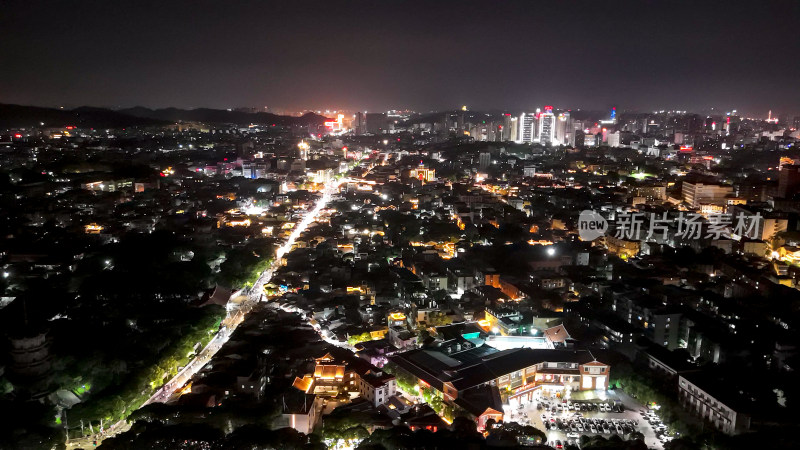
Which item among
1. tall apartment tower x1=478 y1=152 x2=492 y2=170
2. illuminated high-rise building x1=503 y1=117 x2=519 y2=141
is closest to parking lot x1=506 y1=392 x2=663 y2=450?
tall apartment tower x1=478 y1=152 x2=492 y2=170

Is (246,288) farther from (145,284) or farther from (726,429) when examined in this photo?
(726,429)

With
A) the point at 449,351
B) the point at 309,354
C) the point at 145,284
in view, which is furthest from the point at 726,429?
the point at 145,284

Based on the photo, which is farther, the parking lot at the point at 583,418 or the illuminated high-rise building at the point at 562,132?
the illuminated high-rise building at the point at 562,132

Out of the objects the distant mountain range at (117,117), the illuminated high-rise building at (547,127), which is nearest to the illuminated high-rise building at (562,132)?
the illuminated high-rise building at (547,127)

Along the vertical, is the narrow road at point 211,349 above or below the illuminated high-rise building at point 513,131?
below

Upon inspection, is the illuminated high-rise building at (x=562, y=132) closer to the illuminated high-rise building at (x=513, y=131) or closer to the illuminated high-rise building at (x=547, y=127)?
the illuminated high-rise building at (x=547, y=127)

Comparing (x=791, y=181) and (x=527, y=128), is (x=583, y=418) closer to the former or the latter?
(x=791, y=181)
